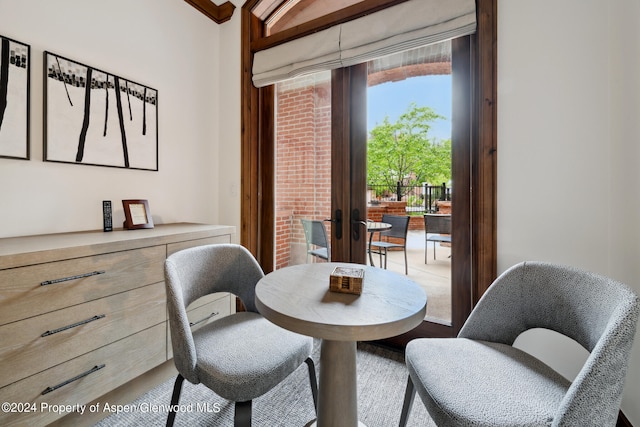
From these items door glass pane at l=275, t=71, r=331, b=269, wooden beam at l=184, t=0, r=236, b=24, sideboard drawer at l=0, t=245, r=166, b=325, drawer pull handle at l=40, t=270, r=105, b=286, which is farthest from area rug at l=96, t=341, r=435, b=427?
wooden beam at l=184, t=0, r=236, b=24

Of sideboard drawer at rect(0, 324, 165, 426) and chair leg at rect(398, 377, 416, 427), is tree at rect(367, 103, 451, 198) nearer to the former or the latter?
chair leg at rect(398, 377, 416, 427)

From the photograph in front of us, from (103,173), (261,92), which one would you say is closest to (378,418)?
(103,173)

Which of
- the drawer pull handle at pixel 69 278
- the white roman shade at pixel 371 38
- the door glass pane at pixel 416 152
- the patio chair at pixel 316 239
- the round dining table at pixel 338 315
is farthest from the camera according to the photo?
the patio chair at pixel 316 239

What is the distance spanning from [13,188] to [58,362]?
100 centimetres

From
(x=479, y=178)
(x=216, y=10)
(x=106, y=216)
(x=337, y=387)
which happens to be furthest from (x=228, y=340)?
(x=216, y=10)

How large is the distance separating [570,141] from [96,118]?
291cm

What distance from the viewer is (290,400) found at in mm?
1598

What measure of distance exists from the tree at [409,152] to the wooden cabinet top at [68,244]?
1.46m

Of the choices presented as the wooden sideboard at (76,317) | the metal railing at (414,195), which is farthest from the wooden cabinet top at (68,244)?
the metal railing at (414,195)

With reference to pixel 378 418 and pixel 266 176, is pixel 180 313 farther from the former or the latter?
pixel 266 176

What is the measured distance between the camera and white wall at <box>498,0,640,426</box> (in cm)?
131

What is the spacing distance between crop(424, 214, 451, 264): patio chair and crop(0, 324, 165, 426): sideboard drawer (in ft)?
6.19

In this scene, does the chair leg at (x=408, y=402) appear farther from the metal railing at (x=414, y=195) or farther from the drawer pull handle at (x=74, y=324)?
the drawer pull handle at (x=74, y=324)

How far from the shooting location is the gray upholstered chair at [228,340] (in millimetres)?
1026
